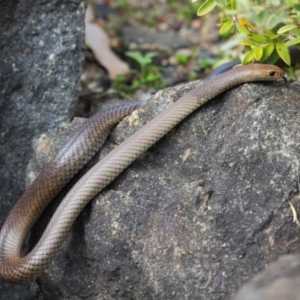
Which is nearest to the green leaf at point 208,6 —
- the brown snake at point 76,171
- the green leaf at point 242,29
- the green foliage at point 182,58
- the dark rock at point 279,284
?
the green leaf at point 242,29

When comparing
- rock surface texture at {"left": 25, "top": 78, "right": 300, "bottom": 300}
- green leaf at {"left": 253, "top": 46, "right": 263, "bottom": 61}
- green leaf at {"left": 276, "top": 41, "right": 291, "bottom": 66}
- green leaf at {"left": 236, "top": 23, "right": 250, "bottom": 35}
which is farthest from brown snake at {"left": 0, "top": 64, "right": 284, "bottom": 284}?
green leaf at {"left": 236, "top": 23, "right": 250, "bottom": 35}

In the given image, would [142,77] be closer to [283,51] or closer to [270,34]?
[270,34]

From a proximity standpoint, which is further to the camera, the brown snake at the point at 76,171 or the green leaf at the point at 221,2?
the green leaf at the point at 221,2

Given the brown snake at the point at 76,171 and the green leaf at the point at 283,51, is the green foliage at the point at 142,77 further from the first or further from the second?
the green leaf at the point at 283,51

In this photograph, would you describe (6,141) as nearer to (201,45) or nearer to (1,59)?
(1,59)

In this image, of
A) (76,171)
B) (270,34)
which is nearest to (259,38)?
(270,34)

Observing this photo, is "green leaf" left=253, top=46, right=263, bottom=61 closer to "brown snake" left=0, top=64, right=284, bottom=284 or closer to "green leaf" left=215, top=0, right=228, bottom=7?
"brown snake" left=0, top=64, right=284, bottom=284

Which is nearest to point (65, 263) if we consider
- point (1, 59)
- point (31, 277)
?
point (31, 277)
